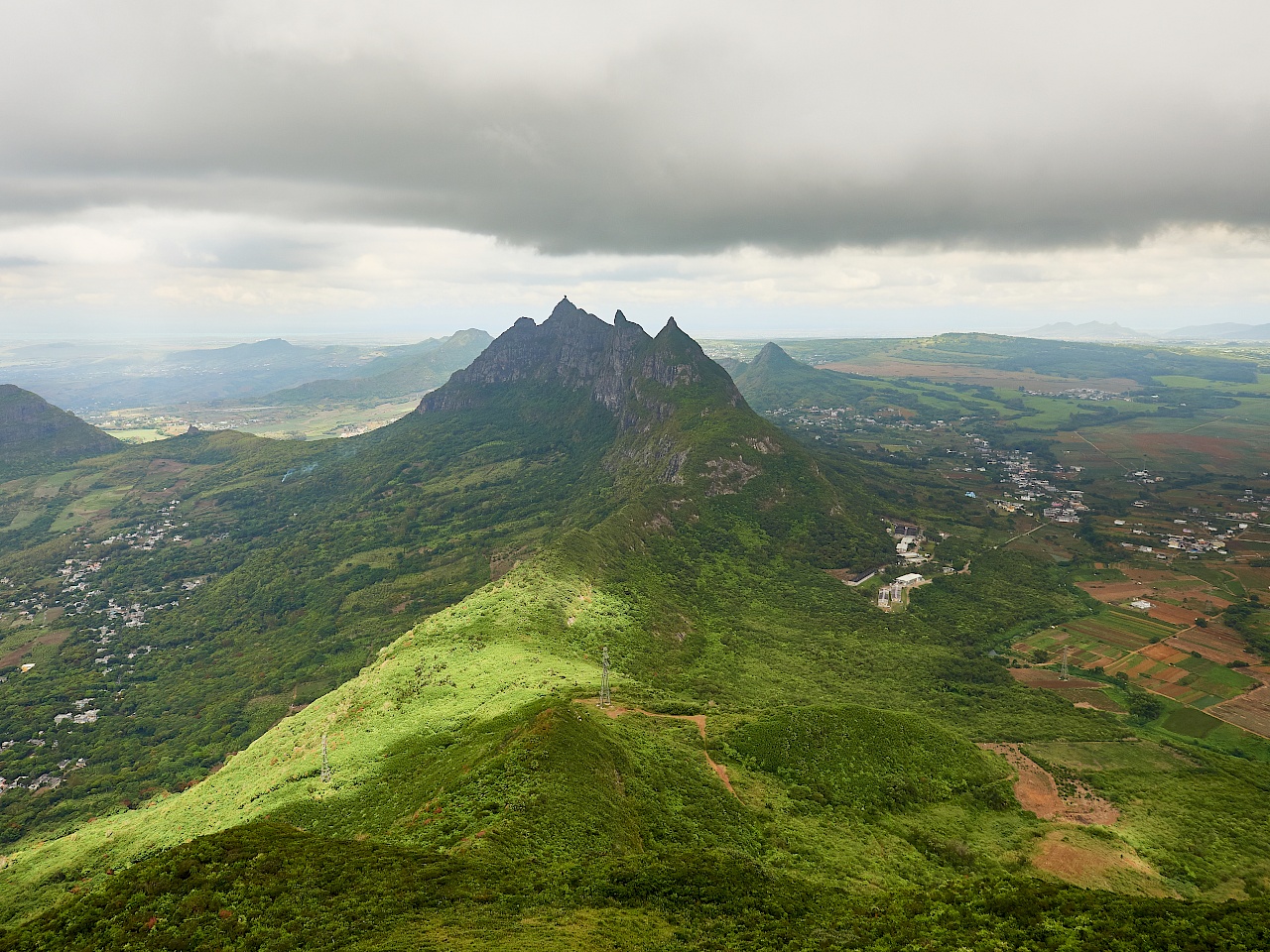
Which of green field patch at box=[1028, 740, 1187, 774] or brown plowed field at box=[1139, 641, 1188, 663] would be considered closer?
green field patch at box=[1028, 740, 1187, 774]

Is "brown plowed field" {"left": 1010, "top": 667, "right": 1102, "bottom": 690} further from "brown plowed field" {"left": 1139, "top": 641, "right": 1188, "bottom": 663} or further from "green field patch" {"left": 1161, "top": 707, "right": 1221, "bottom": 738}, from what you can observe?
"brown plowed field" {"left": 1139, "top": 641, "right": 1188, "bottom": 663}

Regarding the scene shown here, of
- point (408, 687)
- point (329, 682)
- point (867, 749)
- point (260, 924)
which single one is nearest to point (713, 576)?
point (867, 749)

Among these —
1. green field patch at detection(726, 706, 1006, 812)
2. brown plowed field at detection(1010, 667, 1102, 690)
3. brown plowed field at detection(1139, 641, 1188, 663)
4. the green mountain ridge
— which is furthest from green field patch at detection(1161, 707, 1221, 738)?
green field patch at detection(726, 706, 1006, 812)

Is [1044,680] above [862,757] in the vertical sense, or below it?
below

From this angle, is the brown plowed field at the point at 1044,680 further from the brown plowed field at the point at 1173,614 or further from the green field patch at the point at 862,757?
the green field patch at the point at 862,757

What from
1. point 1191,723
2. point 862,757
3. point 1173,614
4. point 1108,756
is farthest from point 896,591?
point 862,757

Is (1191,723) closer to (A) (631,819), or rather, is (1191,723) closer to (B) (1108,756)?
(B) (1108,756)

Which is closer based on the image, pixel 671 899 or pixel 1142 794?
pixel 671 899

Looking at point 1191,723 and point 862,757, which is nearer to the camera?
point 862,757

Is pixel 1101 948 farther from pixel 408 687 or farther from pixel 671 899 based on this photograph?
pixel 408 687

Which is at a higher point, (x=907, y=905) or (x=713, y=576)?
(x=907, y=905)

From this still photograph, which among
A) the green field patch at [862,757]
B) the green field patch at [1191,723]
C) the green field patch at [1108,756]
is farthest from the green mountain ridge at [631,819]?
the green field patch at [1191,723]
